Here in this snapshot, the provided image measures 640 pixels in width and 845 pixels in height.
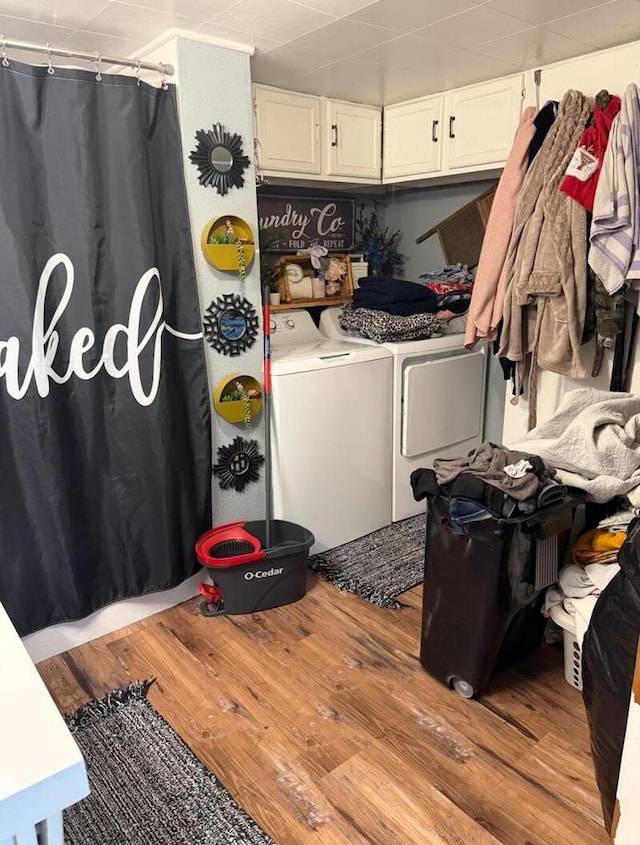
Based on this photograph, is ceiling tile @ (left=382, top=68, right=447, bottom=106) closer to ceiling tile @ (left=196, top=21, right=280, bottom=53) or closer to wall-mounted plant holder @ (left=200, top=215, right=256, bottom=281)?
ceiling tile @ (left=196, top=21, right=280, bottom=53)

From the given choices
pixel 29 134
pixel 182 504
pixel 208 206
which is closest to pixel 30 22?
pixel 29 134

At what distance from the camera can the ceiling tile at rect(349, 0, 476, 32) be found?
6.12ft

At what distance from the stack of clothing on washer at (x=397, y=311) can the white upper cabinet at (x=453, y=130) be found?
22.6 inches

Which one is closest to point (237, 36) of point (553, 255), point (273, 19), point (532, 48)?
point (273, 19)

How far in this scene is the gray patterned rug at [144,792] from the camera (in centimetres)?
152

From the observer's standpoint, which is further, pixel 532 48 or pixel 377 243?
pixel 377 243

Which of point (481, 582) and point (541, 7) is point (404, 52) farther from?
point (481, 582)

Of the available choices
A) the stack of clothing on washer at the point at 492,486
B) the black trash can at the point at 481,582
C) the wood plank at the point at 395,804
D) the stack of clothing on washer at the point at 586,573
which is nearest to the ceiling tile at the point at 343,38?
the stack of clothing on washer at the point at 492,486

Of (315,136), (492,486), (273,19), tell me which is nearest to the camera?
(492,486)

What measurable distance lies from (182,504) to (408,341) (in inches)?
52.2

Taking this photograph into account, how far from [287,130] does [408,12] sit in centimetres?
94

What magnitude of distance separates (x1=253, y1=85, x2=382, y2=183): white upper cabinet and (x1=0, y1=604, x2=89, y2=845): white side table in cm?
244

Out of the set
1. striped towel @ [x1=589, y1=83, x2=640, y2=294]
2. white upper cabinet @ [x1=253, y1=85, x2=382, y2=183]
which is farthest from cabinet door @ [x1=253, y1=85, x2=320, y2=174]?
striped towel @ [x1=589, y1=83, x2=640, y2=294]

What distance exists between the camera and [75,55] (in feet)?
6.24
